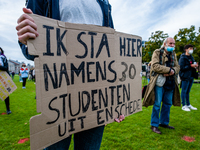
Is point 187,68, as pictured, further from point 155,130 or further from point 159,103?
point 155,130

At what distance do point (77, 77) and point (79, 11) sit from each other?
1.79ft

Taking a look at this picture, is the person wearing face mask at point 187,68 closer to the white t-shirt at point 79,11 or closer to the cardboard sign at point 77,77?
the cardboard sign at point 77,77

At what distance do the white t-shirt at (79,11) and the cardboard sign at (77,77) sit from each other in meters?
0.13

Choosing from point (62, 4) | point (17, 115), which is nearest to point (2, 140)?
point (17, 115)

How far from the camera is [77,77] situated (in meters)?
0.96

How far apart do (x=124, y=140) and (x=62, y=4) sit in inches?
104

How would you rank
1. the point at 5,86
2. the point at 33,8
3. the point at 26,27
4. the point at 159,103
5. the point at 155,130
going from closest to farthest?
the point at 26,27, the point at 33,8, the point at 159,103, the point at 155,130, the point at 5,86

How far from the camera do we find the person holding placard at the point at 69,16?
0.76m

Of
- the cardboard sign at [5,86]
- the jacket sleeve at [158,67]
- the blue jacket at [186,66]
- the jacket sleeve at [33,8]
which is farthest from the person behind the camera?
the blue jacket at [186,66]

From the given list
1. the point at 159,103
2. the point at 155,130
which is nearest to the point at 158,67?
the point at 159,103

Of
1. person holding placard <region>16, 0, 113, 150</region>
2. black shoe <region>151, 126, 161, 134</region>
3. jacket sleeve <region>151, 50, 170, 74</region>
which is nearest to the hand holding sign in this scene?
person holding placard <region>16, 0, 113, 150</region>

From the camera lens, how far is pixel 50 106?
Answer: 0.84 m

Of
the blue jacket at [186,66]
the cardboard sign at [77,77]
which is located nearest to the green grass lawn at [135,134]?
the blue jacket at [186,66]

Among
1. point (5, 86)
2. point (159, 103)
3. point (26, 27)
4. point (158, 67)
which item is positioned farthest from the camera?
point (5, 86)
